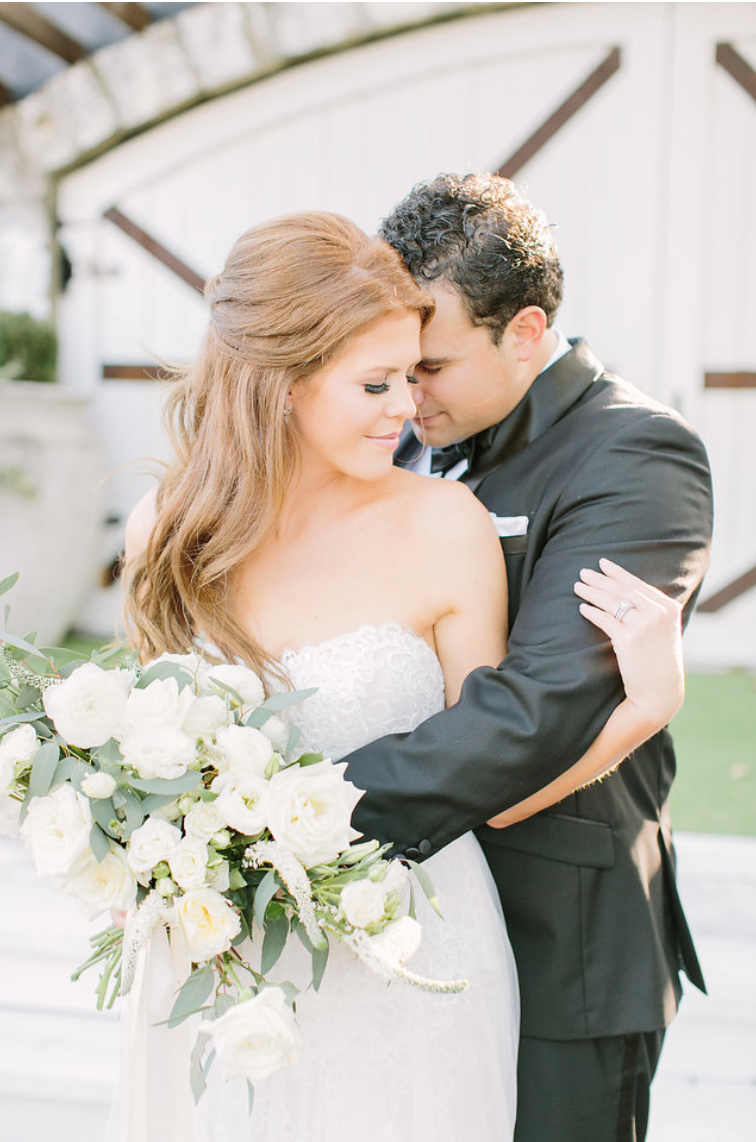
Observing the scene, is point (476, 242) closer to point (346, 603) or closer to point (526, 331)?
point (526, 331)

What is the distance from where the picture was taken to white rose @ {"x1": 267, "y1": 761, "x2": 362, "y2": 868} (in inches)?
49.6

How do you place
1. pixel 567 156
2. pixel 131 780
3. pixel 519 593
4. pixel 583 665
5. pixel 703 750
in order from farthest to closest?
pixel 567 156 → pixel 703 750 → pixel 519 593 → pixel 583 665 → pixel 131 780

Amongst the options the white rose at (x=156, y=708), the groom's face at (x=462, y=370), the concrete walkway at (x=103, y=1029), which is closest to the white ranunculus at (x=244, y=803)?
the white rose at (x=156, y=708)

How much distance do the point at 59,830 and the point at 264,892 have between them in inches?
10.8

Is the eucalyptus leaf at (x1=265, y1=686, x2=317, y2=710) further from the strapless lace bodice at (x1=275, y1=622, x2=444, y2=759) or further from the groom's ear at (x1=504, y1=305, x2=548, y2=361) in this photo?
the groom's ear at (x1=504, y1=305, x2=548, y2=361)

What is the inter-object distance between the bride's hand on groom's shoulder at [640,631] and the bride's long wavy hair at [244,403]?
A: 54cm

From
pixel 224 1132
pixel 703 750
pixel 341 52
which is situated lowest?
pixel 703 750

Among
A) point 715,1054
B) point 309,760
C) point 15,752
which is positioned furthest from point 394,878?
point 715,1054

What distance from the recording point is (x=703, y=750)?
4.05 m

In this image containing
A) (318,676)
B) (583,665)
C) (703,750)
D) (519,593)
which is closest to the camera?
(583,665)

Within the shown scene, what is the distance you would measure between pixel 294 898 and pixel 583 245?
13.8ft

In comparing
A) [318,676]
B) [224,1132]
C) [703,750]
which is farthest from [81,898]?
[703,750]

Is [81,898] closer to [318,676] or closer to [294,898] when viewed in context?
[294,898]

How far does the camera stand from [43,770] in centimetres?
132
